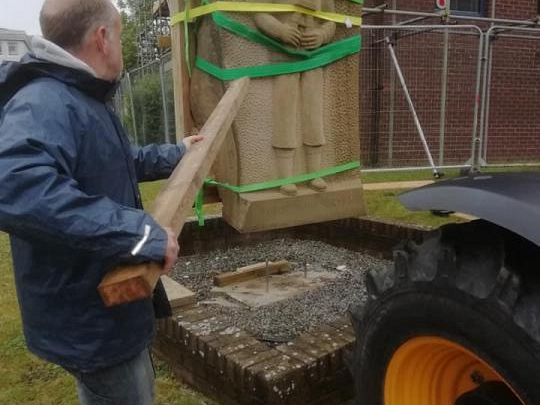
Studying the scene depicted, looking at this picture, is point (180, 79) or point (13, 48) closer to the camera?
point (180, 79)

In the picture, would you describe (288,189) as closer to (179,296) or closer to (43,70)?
(179,296)

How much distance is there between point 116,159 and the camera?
5.20 ft

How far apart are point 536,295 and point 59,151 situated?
123 centimetres

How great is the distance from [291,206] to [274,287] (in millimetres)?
988

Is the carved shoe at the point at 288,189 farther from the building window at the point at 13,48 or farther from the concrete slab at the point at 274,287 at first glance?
the building window at the point at 13,48

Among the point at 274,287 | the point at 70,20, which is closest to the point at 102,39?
the point at 70,20

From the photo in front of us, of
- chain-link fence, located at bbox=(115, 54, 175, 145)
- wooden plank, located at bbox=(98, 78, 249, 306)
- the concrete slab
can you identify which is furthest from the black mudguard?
chain-link fence, located at bbox=(115, 54, 175, 145)

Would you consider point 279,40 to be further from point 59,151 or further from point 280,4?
point 59,151

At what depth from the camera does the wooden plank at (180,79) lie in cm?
297

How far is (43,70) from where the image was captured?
1474mm

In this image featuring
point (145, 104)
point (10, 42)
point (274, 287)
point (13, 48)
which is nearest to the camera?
point (274, 287)

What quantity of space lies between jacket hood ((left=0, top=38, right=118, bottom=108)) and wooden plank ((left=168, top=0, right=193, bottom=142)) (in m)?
1.52

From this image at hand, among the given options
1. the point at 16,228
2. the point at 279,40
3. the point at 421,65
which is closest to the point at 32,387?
the point at 16,228

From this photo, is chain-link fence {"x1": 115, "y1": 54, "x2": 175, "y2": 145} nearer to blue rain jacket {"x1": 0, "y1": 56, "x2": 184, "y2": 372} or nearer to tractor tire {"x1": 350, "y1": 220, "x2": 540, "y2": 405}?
blue rain jacket {"x1": 0, "y1": 56, "x2": 184, "y2": 372}
